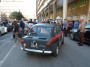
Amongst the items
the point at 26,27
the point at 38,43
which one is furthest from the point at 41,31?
the point at 26,27

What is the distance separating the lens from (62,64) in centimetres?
791

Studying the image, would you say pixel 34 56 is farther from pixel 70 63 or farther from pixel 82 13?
pixel 82 13

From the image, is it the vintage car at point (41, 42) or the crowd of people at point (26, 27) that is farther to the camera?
the crowd of people at point (26, 27)

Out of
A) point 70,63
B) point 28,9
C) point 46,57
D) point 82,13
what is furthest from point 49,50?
point 28,9

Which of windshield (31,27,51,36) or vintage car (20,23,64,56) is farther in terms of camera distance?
windshield (31,27,51,36)

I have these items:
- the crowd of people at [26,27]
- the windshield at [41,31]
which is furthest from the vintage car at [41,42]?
the crowd of people at [26,27]

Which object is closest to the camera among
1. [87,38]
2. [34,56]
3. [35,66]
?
[35,66]

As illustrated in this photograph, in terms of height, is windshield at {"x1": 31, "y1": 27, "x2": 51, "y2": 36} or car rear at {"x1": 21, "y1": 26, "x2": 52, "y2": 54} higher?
windshield at {"x1": 31, "y1": 27, "x2": 51, "y2": 36}

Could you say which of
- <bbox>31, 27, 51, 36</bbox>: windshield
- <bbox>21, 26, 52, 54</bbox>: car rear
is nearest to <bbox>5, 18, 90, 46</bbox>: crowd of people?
<bbox>31, 27, 51, 36</bbox>: windshield

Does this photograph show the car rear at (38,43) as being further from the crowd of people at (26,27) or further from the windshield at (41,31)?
the crowd of people at (26,27)

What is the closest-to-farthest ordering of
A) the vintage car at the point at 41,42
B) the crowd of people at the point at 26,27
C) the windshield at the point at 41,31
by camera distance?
1. the vintage car at the point at 41,42
2. the windshield at the point at 41,31
3. the crowd of people at the point at 26,27

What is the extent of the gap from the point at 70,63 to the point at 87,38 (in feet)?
19.0

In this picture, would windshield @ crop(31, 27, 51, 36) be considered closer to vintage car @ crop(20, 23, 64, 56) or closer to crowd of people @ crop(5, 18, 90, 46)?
vintage car @ crop(20, 23, 64, 56)

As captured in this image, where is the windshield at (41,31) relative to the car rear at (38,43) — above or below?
above
